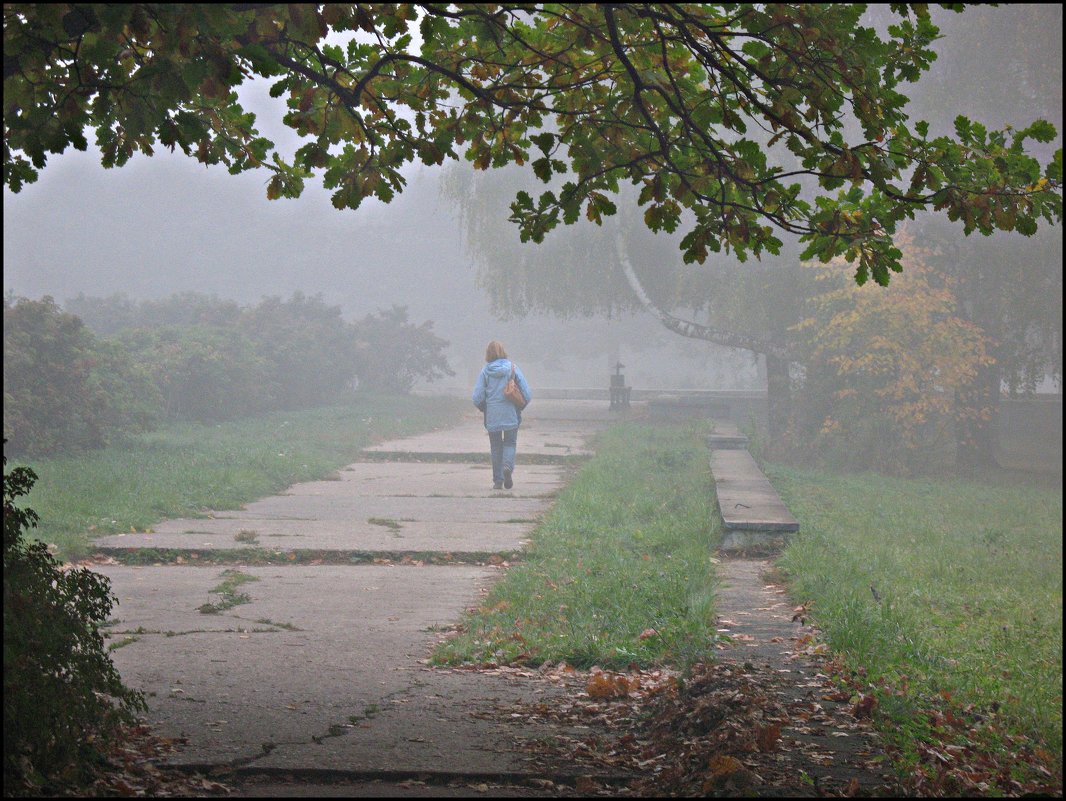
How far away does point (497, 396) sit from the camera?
12.7 meters

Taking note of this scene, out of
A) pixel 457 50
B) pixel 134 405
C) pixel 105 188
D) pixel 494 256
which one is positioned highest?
pixel 105 188

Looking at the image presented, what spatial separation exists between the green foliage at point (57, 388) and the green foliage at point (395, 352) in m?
17.4

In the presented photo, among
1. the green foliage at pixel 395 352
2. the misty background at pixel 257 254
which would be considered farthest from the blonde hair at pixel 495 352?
the misty background at pixel 257 254

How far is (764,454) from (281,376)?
42.4 ft

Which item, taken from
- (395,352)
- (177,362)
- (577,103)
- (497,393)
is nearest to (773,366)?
(497,393)

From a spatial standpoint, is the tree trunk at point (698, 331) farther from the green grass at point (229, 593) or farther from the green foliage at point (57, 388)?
the green grass at point (229, 593)

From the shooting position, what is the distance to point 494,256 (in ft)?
83.0

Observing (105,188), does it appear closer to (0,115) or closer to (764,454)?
(764,454)

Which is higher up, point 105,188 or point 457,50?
point 105,188

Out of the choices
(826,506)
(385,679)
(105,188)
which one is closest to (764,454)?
(826,506)

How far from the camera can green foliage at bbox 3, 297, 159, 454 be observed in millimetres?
14180

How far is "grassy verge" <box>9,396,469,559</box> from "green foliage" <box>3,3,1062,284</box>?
4963 mm

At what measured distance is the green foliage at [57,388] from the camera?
14180mm

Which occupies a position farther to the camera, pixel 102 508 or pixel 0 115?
pixel 102 508
